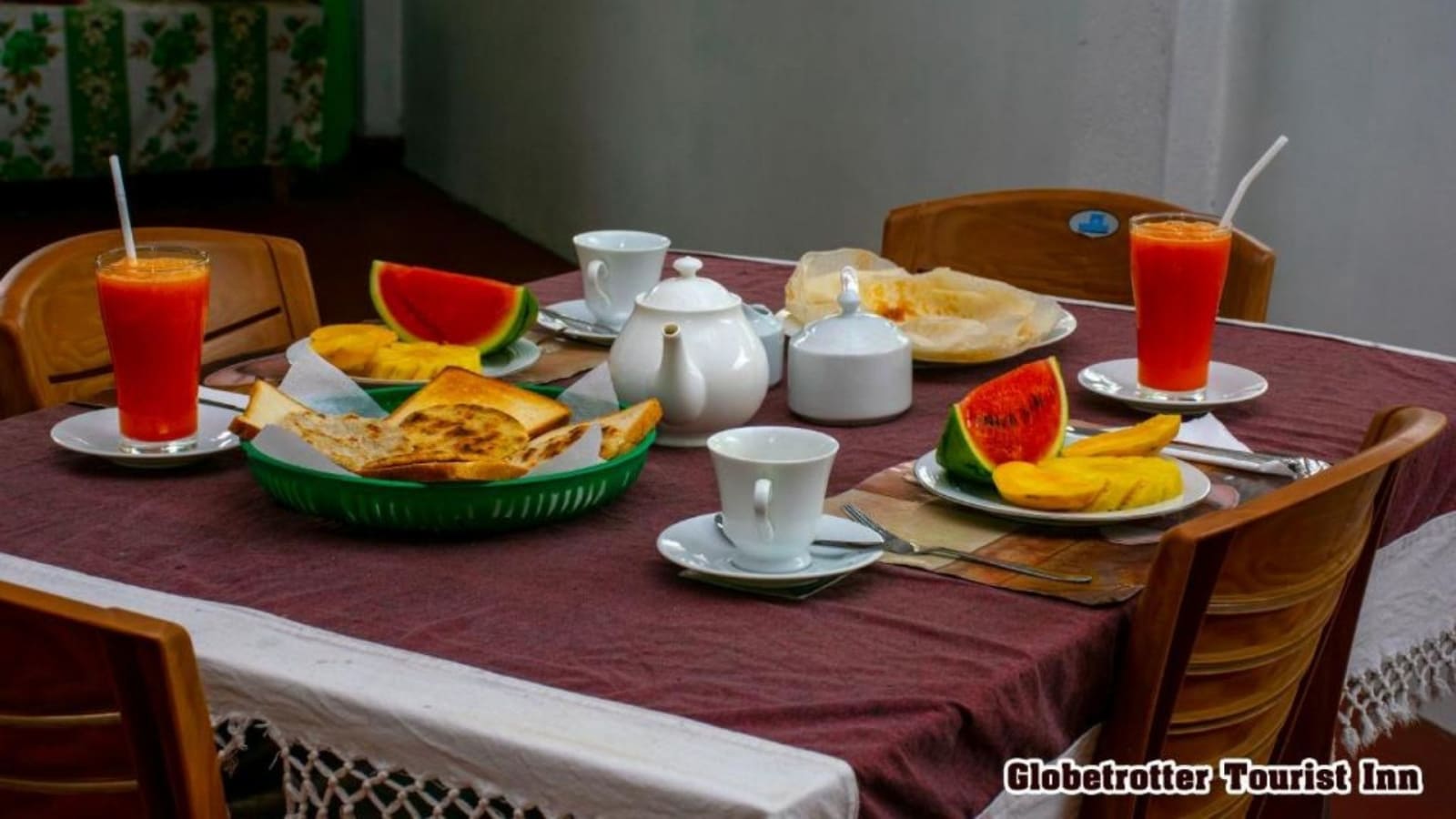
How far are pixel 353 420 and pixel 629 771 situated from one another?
1.89 ft

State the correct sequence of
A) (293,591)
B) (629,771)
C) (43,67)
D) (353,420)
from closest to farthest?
(629,771) < (293,591) < (353,420) < (43,67)

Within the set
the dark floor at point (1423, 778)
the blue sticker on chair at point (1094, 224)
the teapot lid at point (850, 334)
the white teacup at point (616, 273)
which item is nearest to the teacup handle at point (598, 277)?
the white teacup at point (616, 273)

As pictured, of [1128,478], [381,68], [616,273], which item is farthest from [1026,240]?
[381,68]

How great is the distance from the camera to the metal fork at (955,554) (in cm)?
120

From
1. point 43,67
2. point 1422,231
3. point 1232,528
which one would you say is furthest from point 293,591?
point 43,67

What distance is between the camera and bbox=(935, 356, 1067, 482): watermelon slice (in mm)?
1354

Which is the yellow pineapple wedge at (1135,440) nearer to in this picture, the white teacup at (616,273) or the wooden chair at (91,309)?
the white teacup at (616,273)

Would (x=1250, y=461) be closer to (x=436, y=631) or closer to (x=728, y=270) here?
(x=436, y=631)

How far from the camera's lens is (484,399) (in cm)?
146

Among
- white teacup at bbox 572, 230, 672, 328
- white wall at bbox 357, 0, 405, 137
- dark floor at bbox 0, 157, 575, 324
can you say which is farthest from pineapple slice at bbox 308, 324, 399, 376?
white wall at bbox 357, 0, 405, 137

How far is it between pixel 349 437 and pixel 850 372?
0.45m

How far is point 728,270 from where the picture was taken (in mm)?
2240

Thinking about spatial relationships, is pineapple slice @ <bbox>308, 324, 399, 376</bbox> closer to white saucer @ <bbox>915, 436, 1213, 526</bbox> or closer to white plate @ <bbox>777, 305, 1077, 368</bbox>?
white plate @ <bbox>777, 305, 1077, 368</bbox>

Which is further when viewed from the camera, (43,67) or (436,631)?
(43,67)
